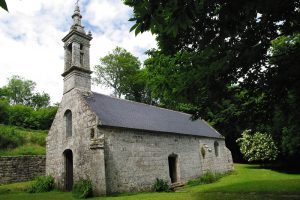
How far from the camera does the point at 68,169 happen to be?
15602 millimetres

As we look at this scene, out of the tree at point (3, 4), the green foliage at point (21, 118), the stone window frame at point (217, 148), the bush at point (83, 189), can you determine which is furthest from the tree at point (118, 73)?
the tree at point (3, 4)

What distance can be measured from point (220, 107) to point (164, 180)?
10.3 meters

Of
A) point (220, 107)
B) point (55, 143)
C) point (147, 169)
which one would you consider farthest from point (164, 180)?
point (220, 107)

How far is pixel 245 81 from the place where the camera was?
20.1ft

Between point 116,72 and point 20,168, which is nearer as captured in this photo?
point 20,168

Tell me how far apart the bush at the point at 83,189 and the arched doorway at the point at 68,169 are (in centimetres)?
246

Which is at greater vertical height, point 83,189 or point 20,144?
point 20,144

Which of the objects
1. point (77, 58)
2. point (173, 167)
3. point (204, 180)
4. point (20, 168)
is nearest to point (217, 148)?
point (204, 180)

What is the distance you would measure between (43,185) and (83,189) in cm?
449

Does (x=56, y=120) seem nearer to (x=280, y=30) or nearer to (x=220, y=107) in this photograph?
(x=220, y=107)

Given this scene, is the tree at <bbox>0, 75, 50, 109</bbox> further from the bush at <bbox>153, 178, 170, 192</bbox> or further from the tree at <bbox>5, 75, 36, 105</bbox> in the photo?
the bush at <bbox>153, 178, 170, 192</bbox>

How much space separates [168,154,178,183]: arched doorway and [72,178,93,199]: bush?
6.34 metres

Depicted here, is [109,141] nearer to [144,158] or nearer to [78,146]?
[78,146]

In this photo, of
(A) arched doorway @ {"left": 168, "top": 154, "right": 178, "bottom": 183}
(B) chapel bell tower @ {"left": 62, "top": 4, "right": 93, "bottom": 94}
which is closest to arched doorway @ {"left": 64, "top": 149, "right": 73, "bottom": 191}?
(B) chapel bell tower @ {"left": 62, "top": 4, "right": 93, "bottom": 94}
